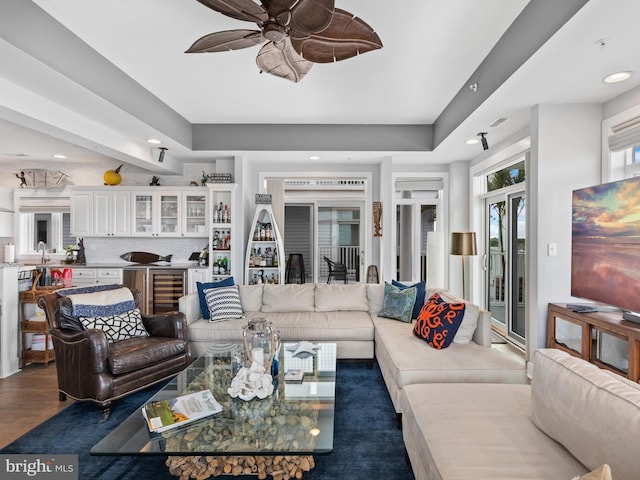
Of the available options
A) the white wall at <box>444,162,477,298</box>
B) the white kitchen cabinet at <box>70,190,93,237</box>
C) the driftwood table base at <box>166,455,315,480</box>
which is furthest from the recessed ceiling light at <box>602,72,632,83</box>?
the white kitchen cabinet at <box>70,190,93,237</box>

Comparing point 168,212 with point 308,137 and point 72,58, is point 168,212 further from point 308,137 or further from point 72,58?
point 72,58

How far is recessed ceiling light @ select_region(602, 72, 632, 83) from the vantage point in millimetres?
2533

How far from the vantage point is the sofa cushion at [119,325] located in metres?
2.99

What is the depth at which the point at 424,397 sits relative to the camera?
1.87 metres

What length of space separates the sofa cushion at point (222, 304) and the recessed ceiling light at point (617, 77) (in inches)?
149

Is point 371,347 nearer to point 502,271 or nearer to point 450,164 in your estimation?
point 502,271

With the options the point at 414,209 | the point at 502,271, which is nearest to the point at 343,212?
the point at 414,209

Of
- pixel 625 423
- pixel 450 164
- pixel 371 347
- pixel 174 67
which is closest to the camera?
pixel 625 423

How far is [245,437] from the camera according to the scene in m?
1.71

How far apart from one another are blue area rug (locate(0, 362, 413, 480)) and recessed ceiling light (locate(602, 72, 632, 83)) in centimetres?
294

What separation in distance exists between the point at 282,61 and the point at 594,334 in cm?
299

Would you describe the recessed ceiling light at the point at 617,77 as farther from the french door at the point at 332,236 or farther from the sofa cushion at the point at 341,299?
the french door at the point at 332,236

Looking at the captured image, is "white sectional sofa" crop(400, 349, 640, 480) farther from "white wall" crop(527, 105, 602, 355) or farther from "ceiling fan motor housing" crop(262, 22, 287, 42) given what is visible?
"ceiling fan motor housing" crop(262, 22, 287, 42)

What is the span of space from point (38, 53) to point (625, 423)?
361 centimetres
